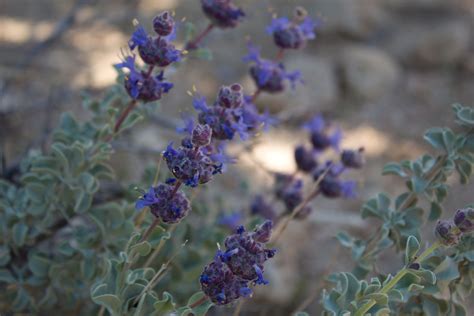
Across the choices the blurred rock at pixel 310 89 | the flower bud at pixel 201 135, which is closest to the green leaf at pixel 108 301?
the flower bud at pixel 201 135

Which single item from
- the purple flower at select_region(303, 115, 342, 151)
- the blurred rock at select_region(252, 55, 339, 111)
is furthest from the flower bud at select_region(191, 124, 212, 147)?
the blurred rock at select_region(252, 55, 339, 111)

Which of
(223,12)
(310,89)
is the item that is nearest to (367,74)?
(310,89)

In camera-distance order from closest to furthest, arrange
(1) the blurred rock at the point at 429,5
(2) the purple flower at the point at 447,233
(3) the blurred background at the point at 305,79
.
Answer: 1. (2) the purple flower at the point at 447,233
2. (3) the blurred background at the point at 305,79
3. (1) the blurred rock at the point at 429,5

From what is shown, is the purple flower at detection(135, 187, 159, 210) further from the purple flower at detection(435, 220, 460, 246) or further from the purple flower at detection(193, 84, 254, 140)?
the purple flower at detection(435, 220, 460, 246)

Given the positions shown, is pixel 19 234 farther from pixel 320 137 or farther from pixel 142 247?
pixel 320 137

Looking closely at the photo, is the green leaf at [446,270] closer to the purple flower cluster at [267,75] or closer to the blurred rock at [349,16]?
the purple flower cluster at [267,75]

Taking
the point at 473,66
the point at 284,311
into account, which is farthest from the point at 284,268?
A: the point at 473,66
